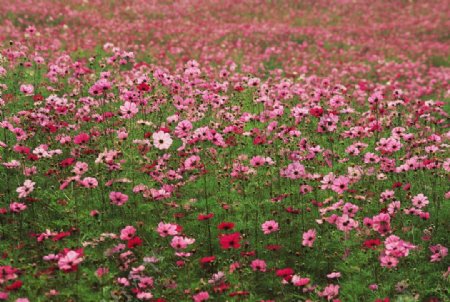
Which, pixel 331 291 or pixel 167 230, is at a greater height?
pixel 167 230

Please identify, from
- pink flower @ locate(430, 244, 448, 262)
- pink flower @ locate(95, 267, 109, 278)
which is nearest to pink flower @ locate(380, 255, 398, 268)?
pink flower @ locate(430, 244, 448, 262)

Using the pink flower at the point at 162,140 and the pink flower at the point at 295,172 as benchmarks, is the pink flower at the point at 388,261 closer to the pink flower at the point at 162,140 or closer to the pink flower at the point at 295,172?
the pink flower at the point at 295,172

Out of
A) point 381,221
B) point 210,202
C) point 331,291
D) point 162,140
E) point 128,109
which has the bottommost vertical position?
point 331,291

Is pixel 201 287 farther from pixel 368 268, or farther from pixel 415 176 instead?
pixel 415 176

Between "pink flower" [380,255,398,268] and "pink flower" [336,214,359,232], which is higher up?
"pink flower" [336,214,359,232]

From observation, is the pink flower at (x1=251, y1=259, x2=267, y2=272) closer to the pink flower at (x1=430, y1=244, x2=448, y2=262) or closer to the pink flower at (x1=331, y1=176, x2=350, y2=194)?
the pink flower at (x1=331, y1=176, x2=350, y2=194)

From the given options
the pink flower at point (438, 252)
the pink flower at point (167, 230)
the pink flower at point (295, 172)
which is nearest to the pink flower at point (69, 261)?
the pink flower at point (167, 230)

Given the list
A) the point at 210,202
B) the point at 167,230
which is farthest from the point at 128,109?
the point at 167,230

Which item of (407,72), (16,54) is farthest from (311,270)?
(407,72)

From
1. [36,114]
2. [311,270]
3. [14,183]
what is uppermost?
[36,114]

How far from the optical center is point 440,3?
898 inches

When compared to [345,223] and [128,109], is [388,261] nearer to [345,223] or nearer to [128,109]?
[345,223]

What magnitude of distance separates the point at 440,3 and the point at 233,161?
18.6 m

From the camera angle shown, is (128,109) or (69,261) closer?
(69,261)
